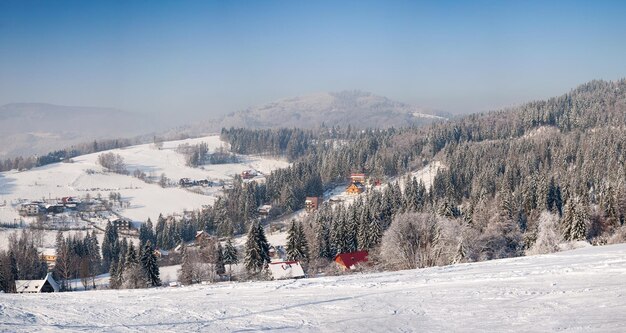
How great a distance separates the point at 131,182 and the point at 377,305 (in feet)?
391

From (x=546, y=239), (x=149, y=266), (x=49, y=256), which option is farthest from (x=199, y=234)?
(x=546, y=239)

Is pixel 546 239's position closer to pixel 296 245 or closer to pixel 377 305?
pixel 296 245

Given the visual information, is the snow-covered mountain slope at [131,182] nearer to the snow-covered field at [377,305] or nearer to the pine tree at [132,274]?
the pine tree at [132,274]

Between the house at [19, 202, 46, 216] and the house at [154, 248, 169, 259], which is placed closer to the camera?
the house at [154, 248, 169, 259]

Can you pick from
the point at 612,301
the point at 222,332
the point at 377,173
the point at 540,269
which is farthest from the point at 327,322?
the point at 377,173

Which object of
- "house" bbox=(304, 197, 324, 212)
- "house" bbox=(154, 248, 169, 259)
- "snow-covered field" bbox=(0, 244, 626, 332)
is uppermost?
"snow-covered field" bbox=(0, 244, 626, 332)

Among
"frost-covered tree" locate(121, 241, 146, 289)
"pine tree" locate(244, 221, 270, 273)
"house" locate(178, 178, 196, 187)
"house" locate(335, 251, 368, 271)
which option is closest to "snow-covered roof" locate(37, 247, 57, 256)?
"frost-covered tree" locate(121, 241, 146, 289)

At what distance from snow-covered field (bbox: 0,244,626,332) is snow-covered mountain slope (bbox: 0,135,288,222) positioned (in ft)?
252

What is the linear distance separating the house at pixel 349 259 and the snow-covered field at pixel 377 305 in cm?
2562

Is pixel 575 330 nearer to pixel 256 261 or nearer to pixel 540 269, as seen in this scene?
pixel 540 269

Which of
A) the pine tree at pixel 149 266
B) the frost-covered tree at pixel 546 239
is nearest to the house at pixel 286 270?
the pine tree at pixel 149 266

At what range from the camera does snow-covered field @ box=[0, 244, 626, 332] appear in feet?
42.0

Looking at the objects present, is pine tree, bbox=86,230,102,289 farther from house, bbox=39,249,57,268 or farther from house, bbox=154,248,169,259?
house, bbox=154,248,169,259

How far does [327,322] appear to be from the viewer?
13508 mm
